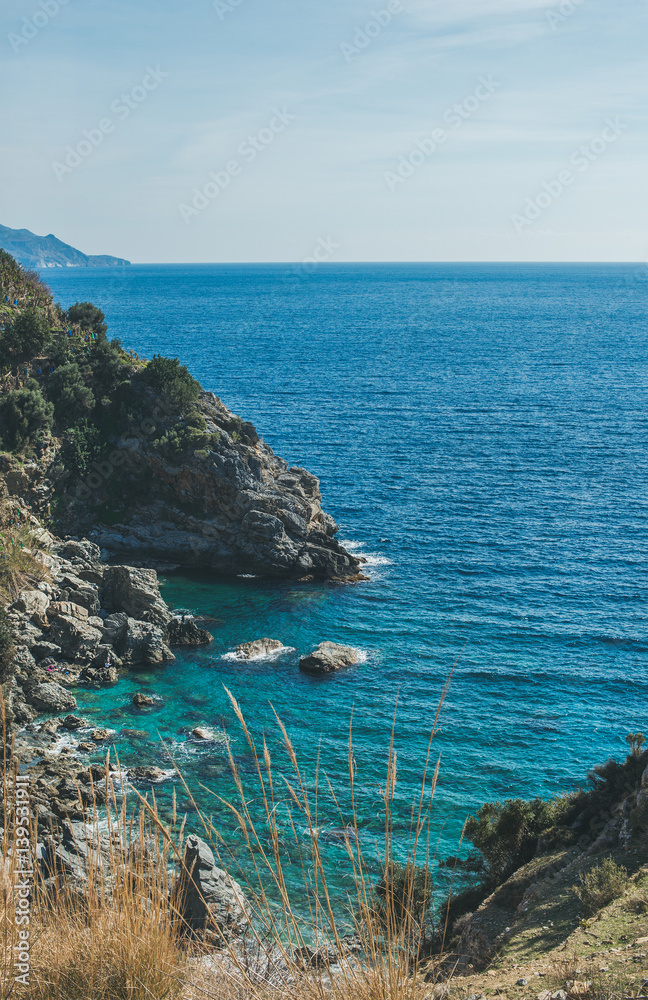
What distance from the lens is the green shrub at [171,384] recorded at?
50625 mm

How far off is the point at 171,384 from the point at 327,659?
24.5 metres

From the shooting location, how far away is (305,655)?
119ft

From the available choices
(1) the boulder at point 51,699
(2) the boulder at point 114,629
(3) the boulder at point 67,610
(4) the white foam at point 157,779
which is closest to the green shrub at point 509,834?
(4) the white foam at point 157,779

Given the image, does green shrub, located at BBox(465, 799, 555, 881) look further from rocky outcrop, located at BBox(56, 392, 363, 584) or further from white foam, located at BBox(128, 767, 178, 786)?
rocky outcrop, located at BBox(56, 392, 363, 584)

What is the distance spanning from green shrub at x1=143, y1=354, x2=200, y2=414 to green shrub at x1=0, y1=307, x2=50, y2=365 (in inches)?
280

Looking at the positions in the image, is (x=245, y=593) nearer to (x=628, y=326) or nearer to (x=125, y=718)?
(x=125, y=718)

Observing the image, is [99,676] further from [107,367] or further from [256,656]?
[107,367]

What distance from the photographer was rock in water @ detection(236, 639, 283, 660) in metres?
36.2

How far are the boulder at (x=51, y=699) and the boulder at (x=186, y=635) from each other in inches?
270

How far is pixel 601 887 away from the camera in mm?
14273

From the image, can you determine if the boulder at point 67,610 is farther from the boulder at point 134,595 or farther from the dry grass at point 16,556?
the boulder at point 134,595

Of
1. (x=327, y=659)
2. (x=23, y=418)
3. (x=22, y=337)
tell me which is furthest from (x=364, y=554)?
(x=22, y=337)

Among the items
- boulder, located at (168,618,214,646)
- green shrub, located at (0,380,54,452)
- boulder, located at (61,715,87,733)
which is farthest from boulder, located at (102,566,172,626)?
green shrub, located at (0,380,54,452)

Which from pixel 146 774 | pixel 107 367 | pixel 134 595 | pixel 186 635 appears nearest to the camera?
pixel 146 774
